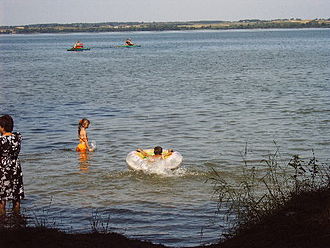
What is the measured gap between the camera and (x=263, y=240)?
6.95 metres

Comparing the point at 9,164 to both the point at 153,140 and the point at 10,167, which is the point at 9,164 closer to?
the point at 10,167

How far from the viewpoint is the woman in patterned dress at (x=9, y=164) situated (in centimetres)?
879

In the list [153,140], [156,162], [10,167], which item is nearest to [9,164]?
[10,167]

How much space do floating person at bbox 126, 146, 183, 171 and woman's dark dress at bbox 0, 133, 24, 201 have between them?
17.0 feet

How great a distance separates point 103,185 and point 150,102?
16.9 meters

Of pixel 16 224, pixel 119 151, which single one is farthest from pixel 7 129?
pixel 119 151

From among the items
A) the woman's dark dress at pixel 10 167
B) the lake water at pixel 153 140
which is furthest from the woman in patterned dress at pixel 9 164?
the lake water at pixel 153 140

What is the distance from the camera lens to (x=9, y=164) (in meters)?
8.88

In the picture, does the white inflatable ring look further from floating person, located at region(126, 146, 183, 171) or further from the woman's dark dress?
the woman's dark dress

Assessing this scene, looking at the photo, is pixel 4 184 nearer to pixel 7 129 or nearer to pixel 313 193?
pixel 7 129

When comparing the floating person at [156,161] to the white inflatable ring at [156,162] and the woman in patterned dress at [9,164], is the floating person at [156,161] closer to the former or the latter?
the white inflatable ring at [156,162]

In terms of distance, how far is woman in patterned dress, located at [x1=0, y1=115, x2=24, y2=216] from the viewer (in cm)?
879

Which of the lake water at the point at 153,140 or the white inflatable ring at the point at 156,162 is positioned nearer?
the lake water at the point at 153,140

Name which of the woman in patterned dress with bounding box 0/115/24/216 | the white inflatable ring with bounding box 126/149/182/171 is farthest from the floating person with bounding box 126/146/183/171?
the woman in patterned dress with bounding box 0/115/24/216
